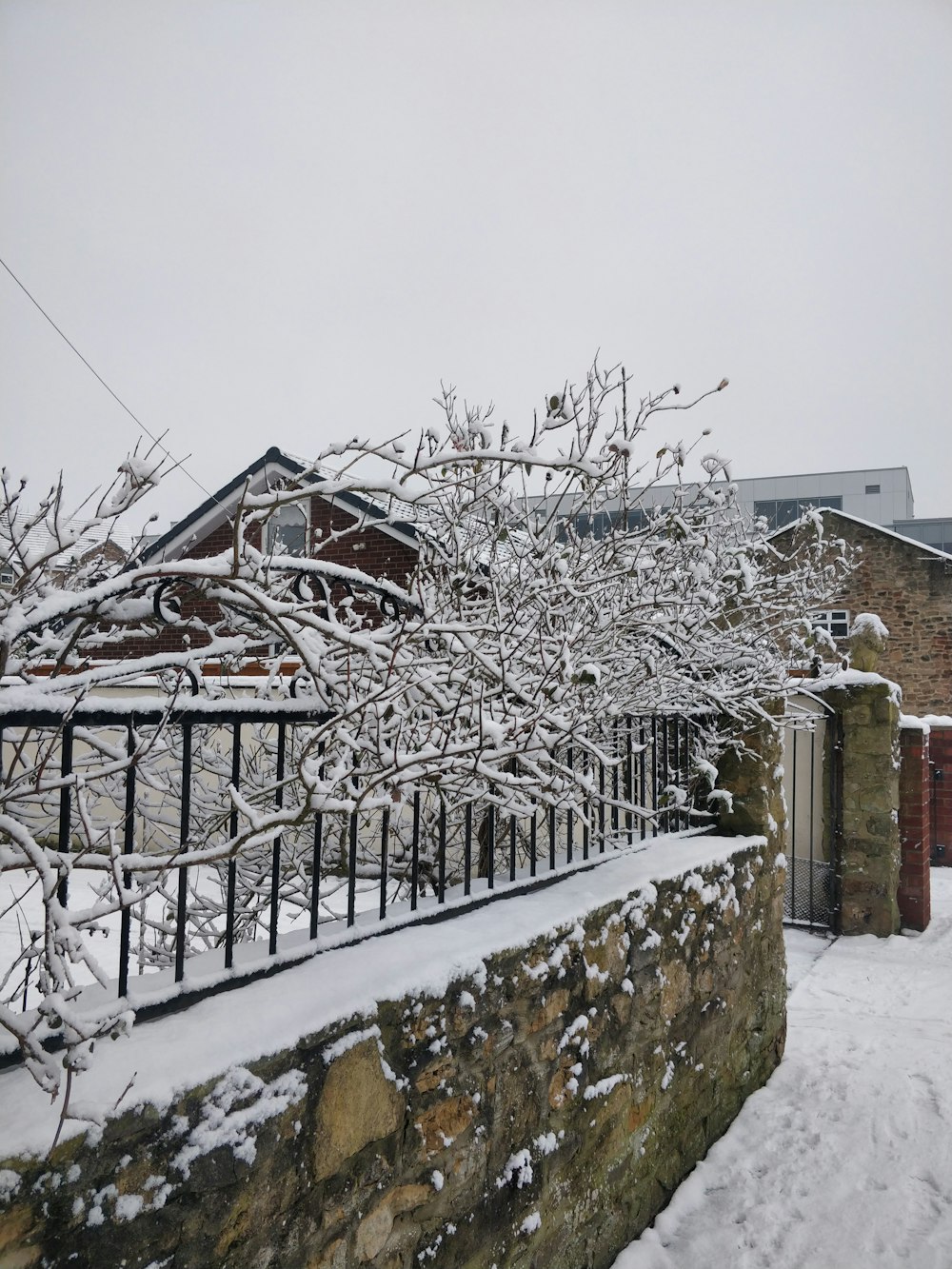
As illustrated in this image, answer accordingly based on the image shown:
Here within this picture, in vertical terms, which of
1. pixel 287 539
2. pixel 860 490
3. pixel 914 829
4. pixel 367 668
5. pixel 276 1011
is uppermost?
pixel 860 490

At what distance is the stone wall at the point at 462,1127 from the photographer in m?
1.35

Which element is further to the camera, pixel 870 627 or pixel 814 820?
pixel 814 820

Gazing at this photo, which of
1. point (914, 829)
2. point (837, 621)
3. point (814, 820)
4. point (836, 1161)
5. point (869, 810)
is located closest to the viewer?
point (836, 1161)

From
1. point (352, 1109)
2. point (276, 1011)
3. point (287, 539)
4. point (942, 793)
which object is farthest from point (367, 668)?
point (287, 539)

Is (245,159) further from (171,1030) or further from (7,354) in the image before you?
(171,1030)

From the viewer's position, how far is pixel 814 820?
7.52m

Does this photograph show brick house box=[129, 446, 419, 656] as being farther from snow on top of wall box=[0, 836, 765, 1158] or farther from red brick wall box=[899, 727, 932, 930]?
snow on top of wall box=[0, 836, 765, 1158]

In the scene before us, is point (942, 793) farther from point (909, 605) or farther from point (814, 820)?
point (909, 605)

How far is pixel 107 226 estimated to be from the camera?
18.8 m

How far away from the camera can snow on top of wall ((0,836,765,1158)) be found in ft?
4.25

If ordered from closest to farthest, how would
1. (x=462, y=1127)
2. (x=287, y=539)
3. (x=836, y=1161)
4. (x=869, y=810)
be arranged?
(x=462, y=1127), (x=836, y=1161), (x=869, y=810), (x=287, y=539)

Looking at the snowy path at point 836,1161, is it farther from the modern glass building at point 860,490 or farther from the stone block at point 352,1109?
the modern glass building at point 860,490

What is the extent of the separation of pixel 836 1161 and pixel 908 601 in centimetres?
1425

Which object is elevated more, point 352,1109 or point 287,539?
point 287,539
